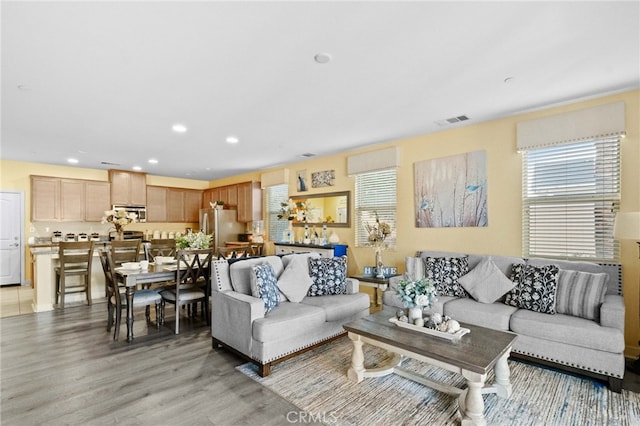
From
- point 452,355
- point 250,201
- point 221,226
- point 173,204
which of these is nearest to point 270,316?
point 452,355

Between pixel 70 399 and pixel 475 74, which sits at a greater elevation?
pixel 475 74

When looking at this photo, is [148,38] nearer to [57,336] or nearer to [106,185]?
[57,336]

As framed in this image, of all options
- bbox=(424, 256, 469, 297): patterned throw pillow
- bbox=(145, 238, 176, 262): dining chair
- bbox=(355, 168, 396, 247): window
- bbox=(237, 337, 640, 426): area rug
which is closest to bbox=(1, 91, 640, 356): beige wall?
bbox=(355, 168, 396, 247): window

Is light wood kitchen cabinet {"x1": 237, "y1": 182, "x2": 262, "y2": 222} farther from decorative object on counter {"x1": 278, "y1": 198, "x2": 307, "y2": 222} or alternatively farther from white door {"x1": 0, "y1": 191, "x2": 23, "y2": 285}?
white door {"x1": 0, "y1": 191, "x2": 23, "y2": 285}

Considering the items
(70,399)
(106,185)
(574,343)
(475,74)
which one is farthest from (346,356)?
(106,185)

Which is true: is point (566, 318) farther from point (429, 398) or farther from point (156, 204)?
point (156, 204)

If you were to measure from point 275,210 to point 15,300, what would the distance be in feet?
16.0

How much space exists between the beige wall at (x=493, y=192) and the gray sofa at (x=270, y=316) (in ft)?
5.11

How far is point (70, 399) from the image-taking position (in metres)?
2.37

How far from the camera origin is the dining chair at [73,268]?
15.6 feet

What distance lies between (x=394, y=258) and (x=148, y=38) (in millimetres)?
4131

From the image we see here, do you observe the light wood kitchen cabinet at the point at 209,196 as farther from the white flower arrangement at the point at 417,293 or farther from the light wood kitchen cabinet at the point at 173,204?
the white flower arrangement at the point at 417,293

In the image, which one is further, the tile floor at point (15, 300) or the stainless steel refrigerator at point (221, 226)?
the stainless steel refrigerator at point (221, 226)

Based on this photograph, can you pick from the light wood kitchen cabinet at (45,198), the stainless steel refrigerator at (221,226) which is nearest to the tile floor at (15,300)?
the light wood kitchen cabinet at (45,198)
